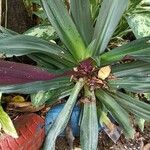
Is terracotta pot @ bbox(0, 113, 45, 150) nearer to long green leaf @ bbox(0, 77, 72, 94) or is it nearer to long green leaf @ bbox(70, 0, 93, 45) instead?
long green leaf @ bbox(0, 77, 72, 94)

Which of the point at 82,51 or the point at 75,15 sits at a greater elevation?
the point at 75,15

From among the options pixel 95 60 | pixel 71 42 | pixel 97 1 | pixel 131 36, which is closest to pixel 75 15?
pixel 71 42

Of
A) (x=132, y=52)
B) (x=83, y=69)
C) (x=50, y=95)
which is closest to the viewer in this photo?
(x=132, y=52)

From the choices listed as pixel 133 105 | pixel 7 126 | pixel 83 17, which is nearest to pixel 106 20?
pixel 83 17

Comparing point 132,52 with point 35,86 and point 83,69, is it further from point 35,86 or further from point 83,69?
point 35,86

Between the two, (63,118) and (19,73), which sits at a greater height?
(19,73)

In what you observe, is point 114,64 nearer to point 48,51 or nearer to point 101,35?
point 101,35
